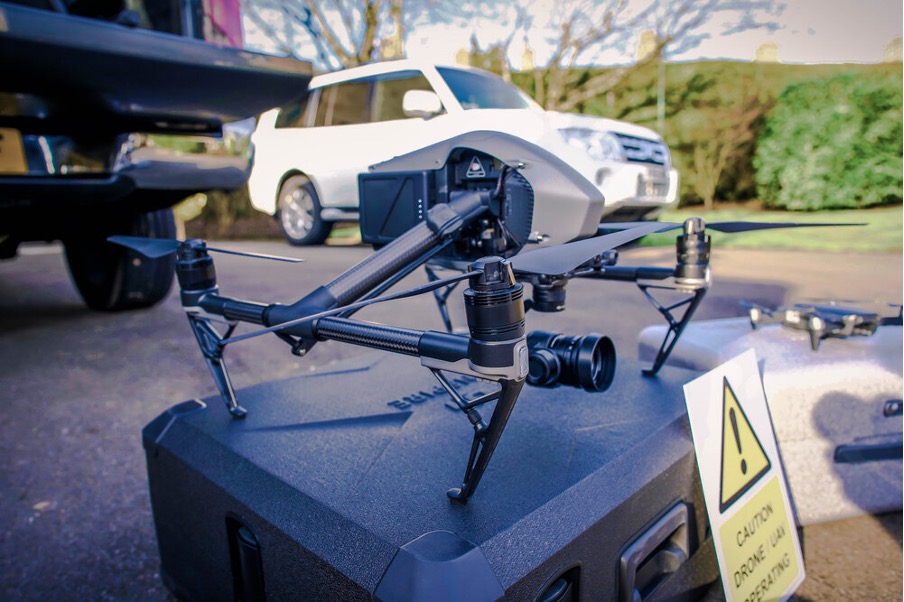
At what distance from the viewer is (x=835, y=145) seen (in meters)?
9.61

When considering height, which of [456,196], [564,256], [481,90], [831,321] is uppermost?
[481,90]

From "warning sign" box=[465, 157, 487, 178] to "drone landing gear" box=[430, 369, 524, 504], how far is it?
1.80ft

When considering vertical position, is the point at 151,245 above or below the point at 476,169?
below

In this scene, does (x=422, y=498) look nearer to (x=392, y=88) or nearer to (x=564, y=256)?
(x=564, y=256)

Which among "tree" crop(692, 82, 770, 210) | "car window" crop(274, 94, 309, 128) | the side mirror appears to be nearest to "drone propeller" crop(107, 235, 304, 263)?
the side mirror

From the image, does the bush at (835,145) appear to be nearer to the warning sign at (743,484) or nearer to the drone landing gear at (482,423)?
the warning sign at (743,484)

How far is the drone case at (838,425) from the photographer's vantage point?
4.24 feet

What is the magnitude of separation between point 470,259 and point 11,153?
2.33 meters

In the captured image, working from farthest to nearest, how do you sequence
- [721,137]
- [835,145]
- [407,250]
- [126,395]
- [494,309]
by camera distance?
[721,137] → [835,145] → [126,395] → [407,250] → [494,309]

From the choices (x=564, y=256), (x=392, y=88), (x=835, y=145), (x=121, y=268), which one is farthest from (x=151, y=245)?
(x=835, y=145)

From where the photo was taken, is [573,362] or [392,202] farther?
[392,202]

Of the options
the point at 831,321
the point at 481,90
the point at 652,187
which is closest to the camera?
the point at 831,321

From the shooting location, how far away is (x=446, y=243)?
1.19m

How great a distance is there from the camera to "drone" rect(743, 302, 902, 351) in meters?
1.41
